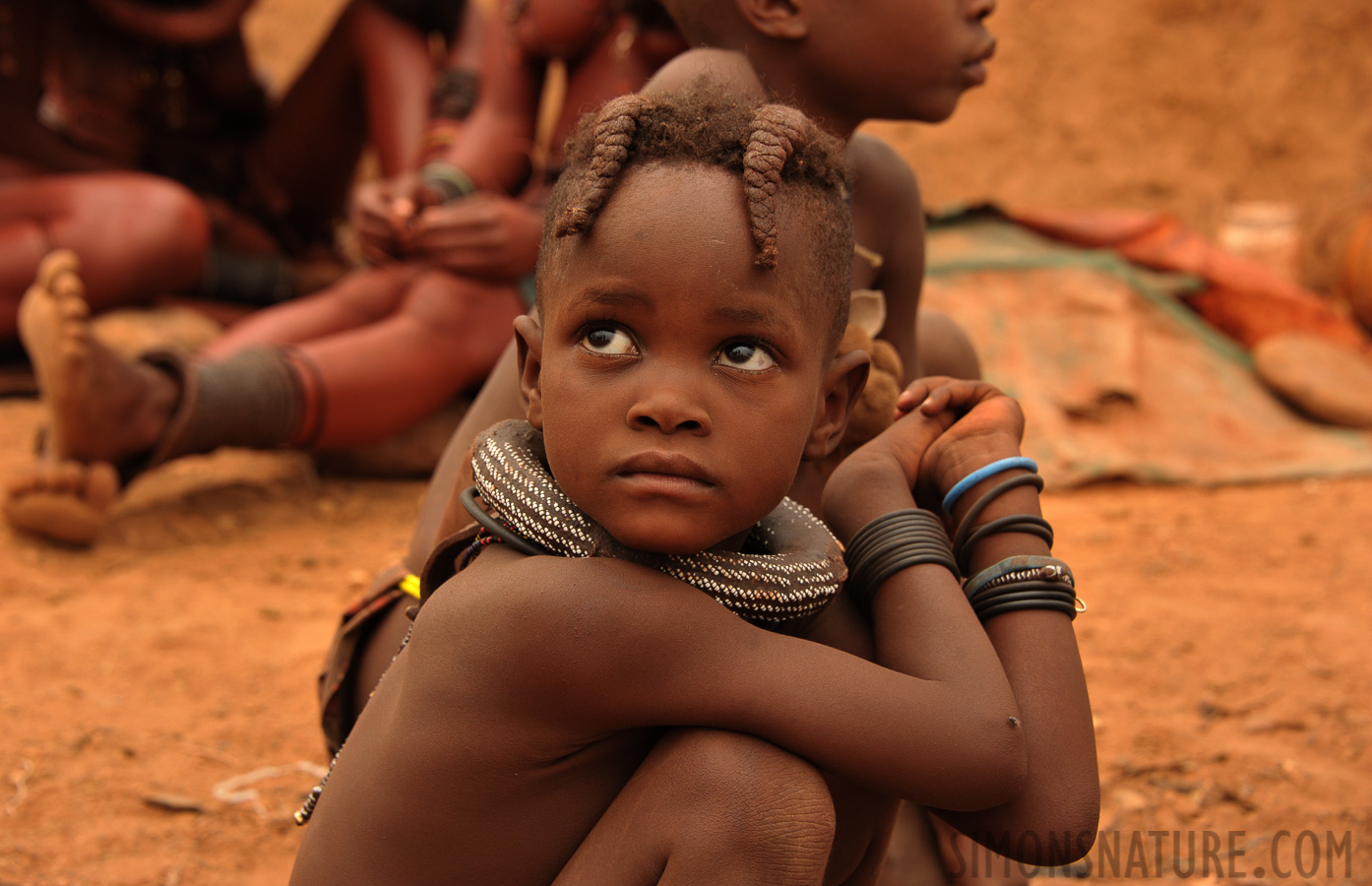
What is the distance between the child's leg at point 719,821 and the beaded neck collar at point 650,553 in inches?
6.2

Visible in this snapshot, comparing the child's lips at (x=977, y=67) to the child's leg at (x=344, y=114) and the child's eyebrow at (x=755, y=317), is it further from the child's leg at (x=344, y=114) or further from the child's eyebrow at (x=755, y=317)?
the child's leg at (x=344, y=114)

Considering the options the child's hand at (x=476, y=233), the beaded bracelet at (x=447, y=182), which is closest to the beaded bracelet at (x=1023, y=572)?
the child's hand at (x=476, y=233)

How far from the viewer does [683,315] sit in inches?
48.8

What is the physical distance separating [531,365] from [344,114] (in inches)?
168

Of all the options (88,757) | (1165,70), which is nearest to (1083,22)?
(1165,70)

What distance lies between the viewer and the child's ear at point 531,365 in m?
1.43

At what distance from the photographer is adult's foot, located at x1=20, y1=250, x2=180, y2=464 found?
123 inches

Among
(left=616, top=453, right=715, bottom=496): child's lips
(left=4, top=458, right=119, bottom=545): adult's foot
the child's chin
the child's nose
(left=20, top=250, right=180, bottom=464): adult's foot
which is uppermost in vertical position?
the child's nose

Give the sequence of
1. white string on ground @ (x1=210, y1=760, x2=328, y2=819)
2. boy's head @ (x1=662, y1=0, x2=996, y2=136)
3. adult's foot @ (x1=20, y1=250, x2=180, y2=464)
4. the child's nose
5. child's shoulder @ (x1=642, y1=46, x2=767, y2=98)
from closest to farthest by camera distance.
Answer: the child's nose, child's shoulder @ (x1=642, y1=46, x2=767, y2=98), boy's head @ (x1=662, y1=0, x2=996, y2=136), white string on ground @ (x1=210, y1=760, x2=328, y2=819), adult's foot @ (x1=20, y1=250, x2=180, y2=464)

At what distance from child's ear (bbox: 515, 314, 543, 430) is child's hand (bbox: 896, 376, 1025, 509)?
1.80 ft

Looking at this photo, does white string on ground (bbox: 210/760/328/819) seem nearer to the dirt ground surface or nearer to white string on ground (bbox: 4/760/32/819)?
the dirt ground surface

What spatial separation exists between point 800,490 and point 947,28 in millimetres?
750

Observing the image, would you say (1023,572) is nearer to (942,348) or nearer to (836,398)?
(836,398)

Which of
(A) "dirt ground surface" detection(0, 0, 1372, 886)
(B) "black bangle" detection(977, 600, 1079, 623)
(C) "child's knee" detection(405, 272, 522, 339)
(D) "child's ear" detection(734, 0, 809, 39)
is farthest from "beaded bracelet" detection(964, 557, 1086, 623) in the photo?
(C) "child's knee" detection(405, 272, 522, 339)
